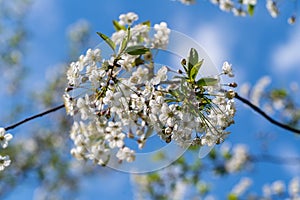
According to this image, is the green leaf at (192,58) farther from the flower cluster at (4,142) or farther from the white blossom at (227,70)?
the flower cluster at (4,142)

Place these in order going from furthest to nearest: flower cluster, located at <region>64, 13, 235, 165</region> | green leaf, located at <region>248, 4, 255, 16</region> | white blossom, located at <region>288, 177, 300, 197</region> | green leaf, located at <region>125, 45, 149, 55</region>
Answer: white blossom, located at <region>288, 177, 300, 197</region> < green leaf, located at <region>248, 4, 255, 16</region> < green leaf, located at <region>125, 45, 149, 55</region> < flower cluster, located at <region>64, 13, 235, 165</region>

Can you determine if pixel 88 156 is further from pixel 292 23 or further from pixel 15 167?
pixel 15 167

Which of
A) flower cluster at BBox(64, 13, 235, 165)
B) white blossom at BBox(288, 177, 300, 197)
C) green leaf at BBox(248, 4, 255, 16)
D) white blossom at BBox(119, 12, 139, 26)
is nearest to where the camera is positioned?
flower cluster at BBox(64, 13, 235, 165)

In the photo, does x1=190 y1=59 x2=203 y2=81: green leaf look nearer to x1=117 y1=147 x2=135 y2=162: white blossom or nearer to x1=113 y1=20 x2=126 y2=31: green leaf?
x1=117 y1=147 x2=135 y2=162: white blossom

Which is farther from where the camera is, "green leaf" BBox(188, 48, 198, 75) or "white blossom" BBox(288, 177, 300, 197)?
"white blossom" BBox(288, 177, 300, 197)

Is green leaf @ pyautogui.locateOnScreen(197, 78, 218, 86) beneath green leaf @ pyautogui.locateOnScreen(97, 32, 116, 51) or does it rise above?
beneath

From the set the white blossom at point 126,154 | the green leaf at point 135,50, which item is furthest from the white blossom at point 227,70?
the white blossom at point 126,154

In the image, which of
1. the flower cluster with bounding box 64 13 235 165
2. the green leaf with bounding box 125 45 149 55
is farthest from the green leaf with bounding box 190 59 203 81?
the green leaf with bounding box 125 45 149 55

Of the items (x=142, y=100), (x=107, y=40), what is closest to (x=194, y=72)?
(x=142, y=100)

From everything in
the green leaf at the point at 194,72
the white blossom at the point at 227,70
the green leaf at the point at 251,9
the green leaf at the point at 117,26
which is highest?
the green leaf at the point at 251,9
